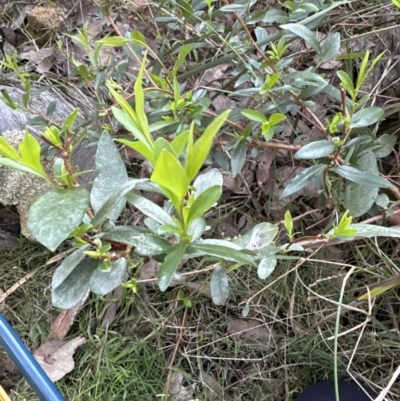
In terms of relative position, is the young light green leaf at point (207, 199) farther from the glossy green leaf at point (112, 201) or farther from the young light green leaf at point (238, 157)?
the young light green leaf at point (238, 157)

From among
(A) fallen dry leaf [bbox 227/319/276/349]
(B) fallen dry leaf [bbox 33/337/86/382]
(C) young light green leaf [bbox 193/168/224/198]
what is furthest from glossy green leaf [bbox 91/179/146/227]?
(B) fallen dry leaf [bbox 33/337/86/382]

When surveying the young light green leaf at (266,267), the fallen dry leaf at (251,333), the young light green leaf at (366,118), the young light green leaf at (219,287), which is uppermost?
the young light green leaf at (366,118)

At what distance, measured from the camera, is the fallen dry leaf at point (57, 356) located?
4.26 feet

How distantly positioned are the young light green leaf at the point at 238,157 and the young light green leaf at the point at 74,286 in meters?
0.41

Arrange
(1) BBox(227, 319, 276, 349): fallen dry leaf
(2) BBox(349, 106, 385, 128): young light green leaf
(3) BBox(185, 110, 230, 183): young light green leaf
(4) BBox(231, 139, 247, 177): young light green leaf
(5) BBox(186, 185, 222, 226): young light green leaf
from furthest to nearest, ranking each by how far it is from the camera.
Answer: (1) BBox(227, 319, 276, 349): fallen dry leaf < (4) BBox(231, 139, 247, 177): young light green leaf < (2) BBox(349, 106, 385, 128): young light green leaf < (5) BBox(186, 185, 222, 226): young light green leaf < (3) BBox(185, 110, 230, 183): young light green leaf

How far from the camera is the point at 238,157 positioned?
92cm

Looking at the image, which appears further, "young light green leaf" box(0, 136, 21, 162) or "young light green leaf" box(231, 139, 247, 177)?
"young light green leaf" box(231, 139, 247, 177)

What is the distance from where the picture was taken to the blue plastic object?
36.2 inches

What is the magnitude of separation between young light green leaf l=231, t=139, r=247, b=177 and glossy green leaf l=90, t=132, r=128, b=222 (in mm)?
365

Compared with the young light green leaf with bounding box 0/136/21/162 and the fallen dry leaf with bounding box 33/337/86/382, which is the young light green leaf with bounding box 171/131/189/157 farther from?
the fallen dry leaf with bounding box 33/337/86/382

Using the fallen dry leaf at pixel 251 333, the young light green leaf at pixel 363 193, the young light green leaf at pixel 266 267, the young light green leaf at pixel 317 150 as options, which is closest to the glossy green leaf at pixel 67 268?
the young light green leaf at pixel 266 267

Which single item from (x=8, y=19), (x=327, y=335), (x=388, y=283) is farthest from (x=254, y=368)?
(x=8, y=19)

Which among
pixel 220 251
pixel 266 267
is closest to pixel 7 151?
pixel 220 251

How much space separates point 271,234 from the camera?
28.0 inches
